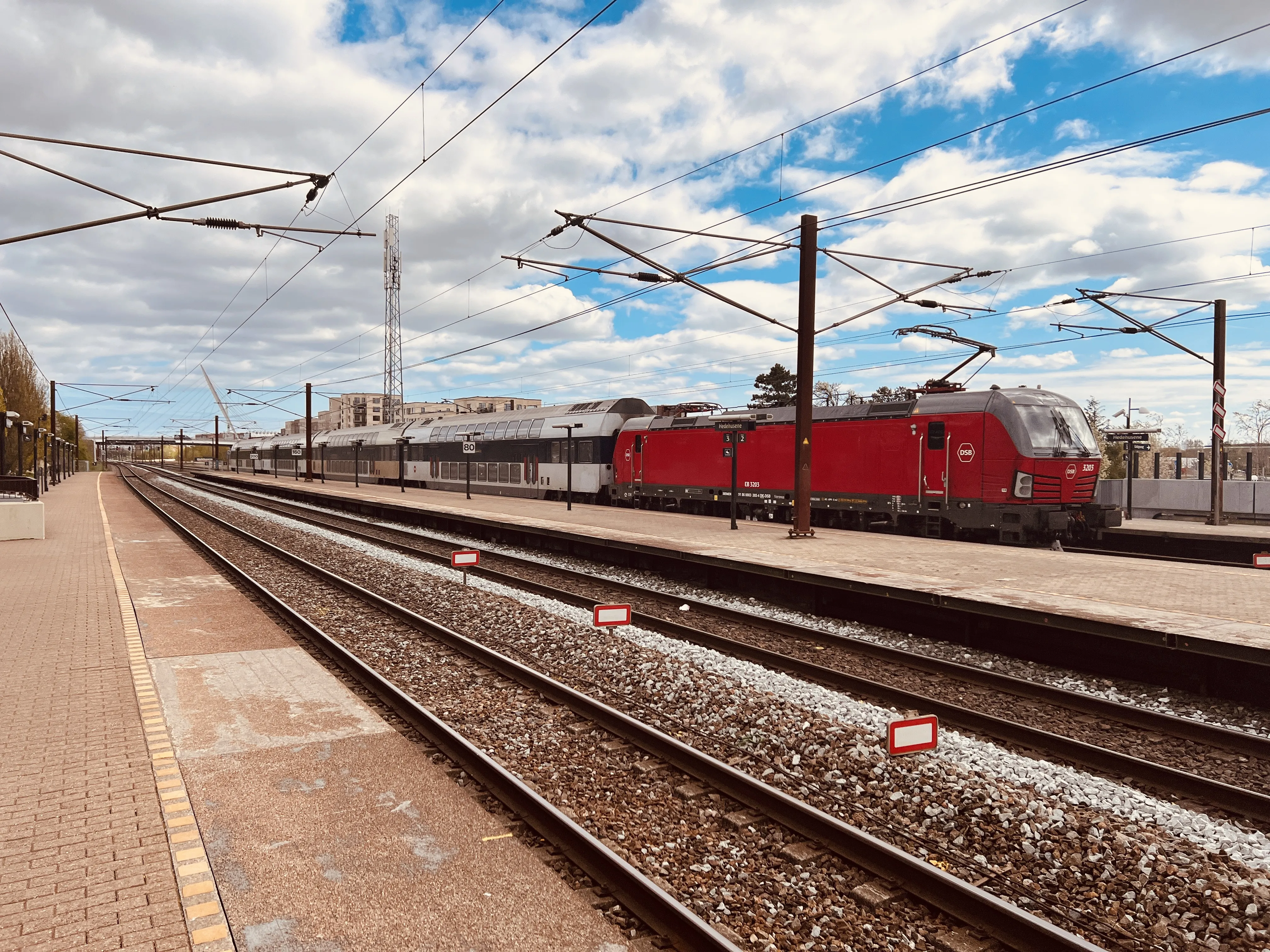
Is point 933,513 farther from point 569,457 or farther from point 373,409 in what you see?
point 373,409

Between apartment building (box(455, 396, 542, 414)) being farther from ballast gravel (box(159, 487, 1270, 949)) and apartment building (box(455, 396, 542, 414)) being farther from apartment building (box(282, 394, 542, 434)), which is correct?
ballast gravel (box(159, 487, 1270, 949))

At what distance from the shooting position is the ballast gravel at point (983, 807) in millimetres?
4480

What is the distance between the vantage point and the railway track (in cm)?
622

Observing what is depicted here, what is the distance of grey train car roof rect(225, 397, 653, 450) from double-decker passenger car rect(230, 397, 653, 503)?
51mm

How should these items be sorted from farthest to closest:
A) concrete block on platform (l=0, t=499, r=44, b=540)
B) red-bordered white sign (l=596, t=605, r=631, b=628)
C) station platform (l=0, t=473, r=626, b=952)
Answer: concrete block on platform (l=0, t=499, r=44, b=540) → red-bordered white sign (l=596, t=605, r=631, b=628) → station platform (l=0, t=473, r=626, b=952)

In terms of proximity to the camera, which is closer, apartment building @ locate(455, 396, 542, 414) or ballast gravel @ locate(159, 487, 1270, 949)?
ballast gravel @ locate(159, 487, 1270, 949)

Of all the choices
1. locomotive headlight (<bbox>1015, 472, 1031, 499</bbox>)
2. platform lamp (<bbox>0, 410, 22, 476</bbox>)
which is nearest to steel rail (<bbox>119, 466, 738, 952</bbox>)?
locomotive headlight (<bbox>1015, 472, 1031, 499</bbox>)

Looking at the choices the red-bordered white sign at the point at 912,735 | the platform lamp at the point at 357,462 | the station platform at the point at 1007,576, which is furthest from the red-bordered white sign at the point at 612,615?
the platform lamp at the point at 357,462

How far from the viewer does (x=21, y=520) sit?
20922 millimetres

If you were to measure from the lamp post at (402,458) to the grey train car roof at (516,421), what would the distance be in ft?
1.88

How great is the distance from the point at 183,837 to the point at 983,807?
5.25m

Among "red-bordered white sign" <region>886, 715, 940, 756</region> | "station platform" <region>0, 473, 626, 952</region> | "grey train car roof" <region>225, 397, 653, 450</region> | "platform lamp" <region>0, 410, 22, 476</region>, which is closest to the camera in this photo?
"station platform" <region>0, 473, 626, 952</region>

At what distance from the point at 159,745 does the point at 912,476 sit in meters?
16.3

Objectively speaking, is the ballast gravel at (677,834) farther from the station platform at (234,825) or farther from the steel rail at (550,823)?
the station platform at (234,825)
